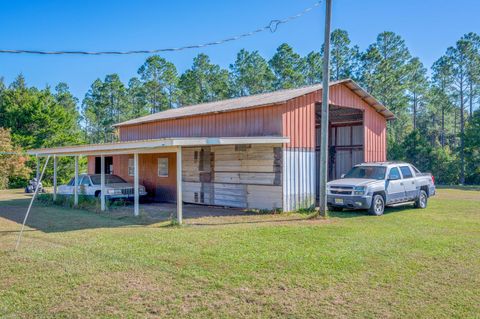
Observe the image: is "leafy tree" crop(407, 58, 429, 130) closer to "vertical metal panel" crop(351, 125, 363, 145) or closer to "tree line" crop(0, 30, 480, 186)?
"tree line" crop(0, 30, 480, 186)

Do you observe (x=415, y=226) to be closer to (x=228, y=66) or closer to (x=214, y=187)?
(x=214, y=187)

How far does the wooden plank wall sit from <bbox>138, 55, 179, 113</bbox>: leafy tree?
105 feet

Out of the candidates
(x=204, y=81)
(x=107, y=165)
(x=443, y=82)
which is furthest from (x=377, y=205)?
(x=443, y=82)

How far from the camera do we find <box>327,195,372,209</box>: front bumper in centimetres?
1255

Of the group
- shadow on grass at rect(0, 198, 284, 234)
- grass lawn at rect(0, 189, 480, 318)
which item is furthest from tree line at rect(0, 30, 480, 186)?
grass lawn at rect(0, 189, 480, 318)

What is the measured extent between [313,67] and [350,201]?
→ 112 ft

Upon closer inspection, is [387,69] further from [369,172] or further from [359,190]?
[359,190]

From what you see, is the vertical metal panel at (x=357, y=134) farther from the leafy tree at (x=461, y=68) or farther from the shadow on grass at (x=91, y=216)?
the leafy tree at (x=461, y=68)

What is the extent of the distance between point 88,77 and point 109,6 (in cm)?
4488

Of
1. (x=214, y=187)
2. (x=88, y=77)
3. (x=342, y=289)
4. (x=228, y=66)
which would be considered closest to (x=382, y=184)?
(x=214, y=187)

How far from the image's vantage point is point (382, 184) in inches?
516

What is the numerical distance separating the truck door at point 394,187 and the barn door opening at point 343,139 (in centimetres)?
411

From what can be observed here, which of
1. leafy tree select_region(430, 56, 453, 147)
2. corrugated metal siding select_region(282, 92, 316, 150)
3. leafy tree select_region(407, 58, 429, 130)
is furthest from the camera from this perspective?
leafy tree select_region(407, 58, 429, 130)

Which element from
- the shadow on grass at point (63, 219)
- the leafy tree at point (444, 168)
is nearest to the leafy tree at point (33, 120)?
the shadow on grass at point (63, 219)
